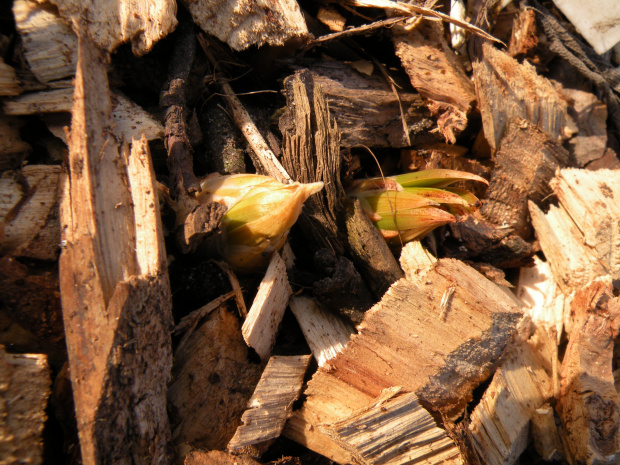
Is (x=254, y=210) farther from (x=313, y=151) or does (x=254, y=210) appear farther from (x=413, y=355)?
(x=413, y=355)

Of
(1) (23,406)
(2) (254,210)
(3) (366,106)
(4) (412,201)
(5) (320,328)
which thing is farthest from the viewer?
(3) (366,106)

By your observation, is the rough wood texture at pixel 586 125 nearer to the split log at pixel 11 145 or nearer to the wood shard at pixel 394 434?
the wood shard at pixel 394 434

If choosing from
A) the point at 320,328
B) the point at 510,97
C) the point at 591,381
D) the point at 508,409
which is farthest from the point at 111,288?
the point at 510,97

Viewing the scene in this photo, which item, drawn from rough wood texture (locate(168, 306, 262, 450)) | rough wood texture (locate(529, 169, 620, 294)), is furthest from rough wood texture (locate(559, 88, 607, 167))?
rough wood texture (locate(168, 306, 262, 450))

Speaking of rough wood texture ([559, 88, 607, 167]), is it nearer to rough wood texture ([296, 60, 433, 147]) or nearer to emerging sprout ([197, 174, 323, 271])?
rough wood texture ([296, 60, 433, 147])

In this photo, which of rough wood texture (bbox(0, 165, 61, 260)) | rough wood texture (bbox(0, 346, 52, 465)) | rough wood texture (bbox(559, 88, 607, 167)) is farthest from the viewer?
rough wood texture (bbox(559, 88, 607, 167))

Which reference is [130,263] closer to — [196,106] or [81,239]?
[81,239]
